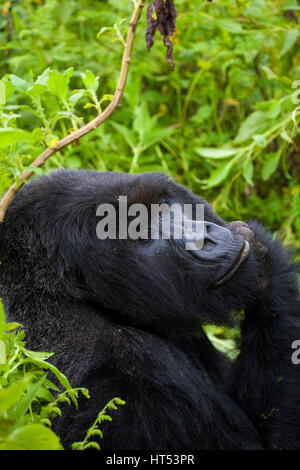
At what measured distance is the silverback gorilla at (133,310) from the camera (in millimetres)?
1895

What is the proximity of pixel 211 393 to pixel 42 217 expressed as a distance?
81cm

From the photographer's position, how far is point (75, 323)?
2004 mm

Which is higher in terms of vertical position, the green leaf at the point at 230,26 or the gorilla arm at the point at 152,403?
the green leaf at the point at 230,26

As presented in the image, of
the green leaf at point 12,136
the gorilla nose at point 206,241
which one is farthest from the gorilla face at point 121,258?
the green leaf at point 12,136

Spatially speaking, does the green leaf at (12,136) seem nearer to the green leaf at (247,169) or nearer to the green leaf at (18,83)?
the green leaf at (18,83)

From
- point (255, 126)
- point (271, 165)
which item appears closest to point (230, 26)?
point (255, 126)

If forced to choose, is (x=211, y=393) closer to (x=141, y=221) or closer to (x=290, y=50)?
(x=141, y=221)

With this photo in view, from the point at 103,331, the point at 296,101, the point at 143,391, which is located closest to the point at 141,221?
the point at 103,331

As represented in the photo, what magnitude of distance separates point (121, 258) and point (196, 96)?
280 cm

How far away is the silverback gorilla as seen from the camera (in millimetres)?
1895

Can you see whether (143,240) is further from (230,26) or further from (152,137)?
(230,26)

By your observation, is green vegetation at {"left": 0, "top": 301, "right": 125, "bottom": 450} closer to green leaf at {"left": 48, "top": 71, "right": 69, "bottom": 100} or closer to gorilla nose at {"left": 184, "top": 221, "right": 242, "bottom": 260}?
gorilla nose at {"left": 184, "top": 221, "right": 242, "bottom": 260}

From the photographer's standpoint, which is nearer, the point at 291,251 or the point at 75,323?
the point at 75,323

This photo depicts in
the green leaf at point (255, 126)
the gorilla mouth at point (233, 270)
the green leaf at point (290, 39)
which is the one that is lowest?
the gorilla mouth at point (233, 270)
